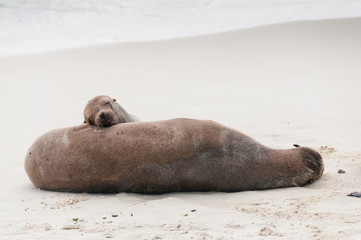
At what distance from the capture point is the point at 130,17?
18.5m

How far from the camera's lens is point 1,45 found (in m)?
15.4

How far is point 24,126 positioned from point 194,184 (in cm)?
393

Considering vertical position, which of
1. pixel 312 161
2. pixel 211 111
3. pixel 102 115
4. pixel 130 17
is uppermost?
pixel 130 17

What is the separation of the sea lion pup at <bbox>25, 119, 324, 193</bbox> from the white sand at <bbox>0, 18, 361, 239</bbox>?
0.12 meters

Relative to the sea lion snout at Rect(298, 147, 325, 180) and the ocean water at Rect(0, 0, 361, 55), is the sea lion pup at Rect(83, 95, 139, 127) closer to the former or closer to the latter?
the sea lion snout at Rect(298, 147, 325, 180)

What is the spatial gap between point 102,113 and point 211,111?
4.07 metres

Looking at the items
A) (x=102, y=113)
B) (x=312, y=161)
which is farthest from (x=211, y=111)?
(x=102, y=113)

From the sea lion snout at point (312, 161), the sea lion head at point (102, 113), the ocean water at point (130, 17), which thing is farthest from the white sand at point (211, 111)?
the ocean water at point (130, 17)

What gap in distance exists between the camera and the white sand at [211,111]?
409 cm

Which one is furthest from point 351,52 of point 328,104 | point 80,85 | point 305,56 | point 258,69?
point 80,85

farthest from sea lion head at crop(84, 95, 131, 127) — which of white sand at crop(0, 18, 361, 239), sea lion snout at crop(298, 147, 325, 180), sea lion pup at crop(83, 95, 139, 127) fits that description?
sea lion snout at crop(298, 147, 325, 180)

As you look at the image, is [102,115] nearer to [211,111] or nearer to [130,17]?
[211,111]

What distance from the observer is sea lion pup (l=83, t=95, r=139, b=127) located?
5.13 m

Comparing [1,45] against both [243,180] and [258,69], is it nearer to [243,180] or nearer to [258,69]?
[258,69]
